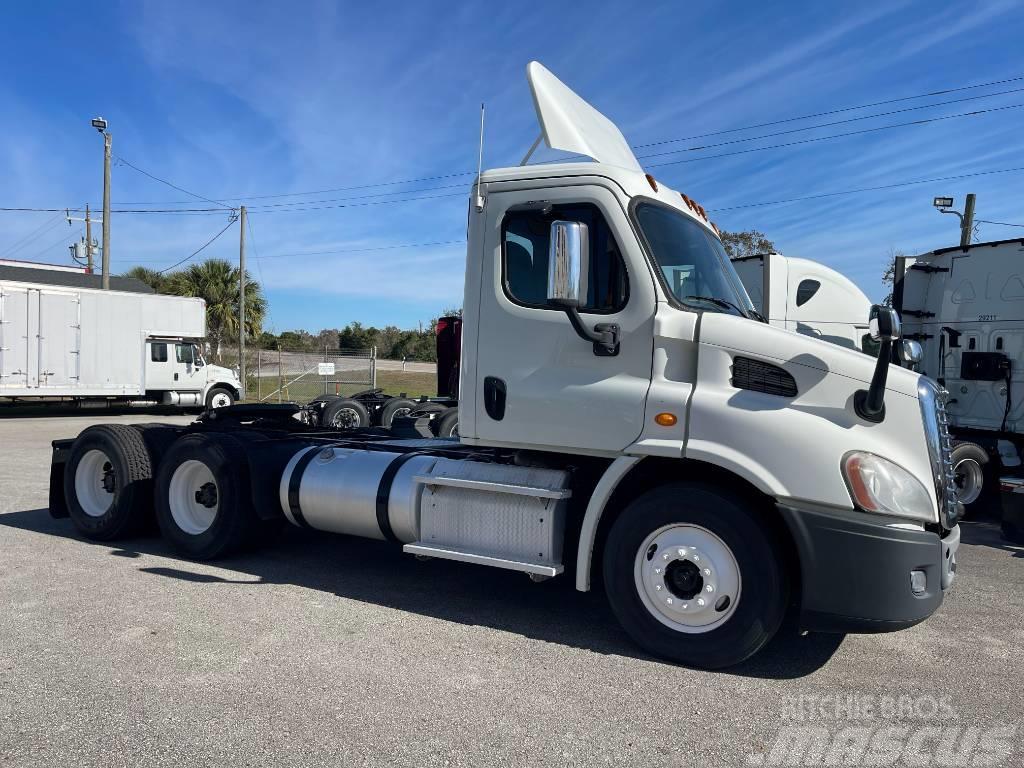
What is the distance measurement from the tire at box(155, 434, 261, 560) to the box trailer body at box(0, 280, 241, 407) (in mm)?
17681

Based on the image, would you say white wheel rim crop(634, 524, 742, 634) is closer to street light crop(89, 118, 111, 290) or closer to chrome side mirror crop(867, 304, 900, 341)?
chrome side mirror crop(867, 304, 900, 341)

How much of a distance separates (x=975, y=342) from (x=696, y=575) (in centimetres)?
772

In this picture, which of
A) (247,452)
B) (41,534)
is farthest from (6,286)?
(247,452)

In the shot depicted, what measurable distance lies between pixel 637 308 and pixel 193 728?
121 inches

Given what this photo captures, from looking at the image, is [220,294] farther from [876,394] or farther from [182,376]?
[876,394]

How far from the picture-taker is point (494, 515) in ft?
16.4

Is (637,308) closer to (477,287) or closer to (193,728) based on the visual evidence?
(477,287)

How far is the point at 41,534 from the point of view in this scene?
24.1 feet

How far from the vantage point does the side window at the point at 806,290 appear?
874 centimetres

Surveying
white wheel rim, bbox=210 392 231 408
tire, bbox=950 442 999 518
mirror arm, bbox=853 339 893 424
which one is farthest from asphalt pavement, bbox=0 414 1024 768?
white wheel rim, bbox=210 392 231 408

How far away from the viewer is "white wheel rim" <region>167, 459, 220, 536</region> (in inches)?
260

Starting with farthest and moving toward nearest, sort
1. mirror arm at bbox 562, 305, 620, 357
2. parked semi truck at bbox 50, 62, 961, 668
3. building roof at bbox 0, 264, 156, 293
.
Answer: building roof at bbox 0, 264, 156, 293 → mirror arm at bbox 562, 305, 620, 357 → parked semi truck at bbox 50, 62, 961, 668

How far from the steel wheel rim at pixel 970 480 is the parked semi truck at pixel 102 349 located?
2111 cm

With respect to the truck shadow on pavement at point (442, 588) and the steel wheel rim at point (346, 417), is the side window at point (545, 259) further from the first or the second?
the steel wheel rim at point (346, 417)
